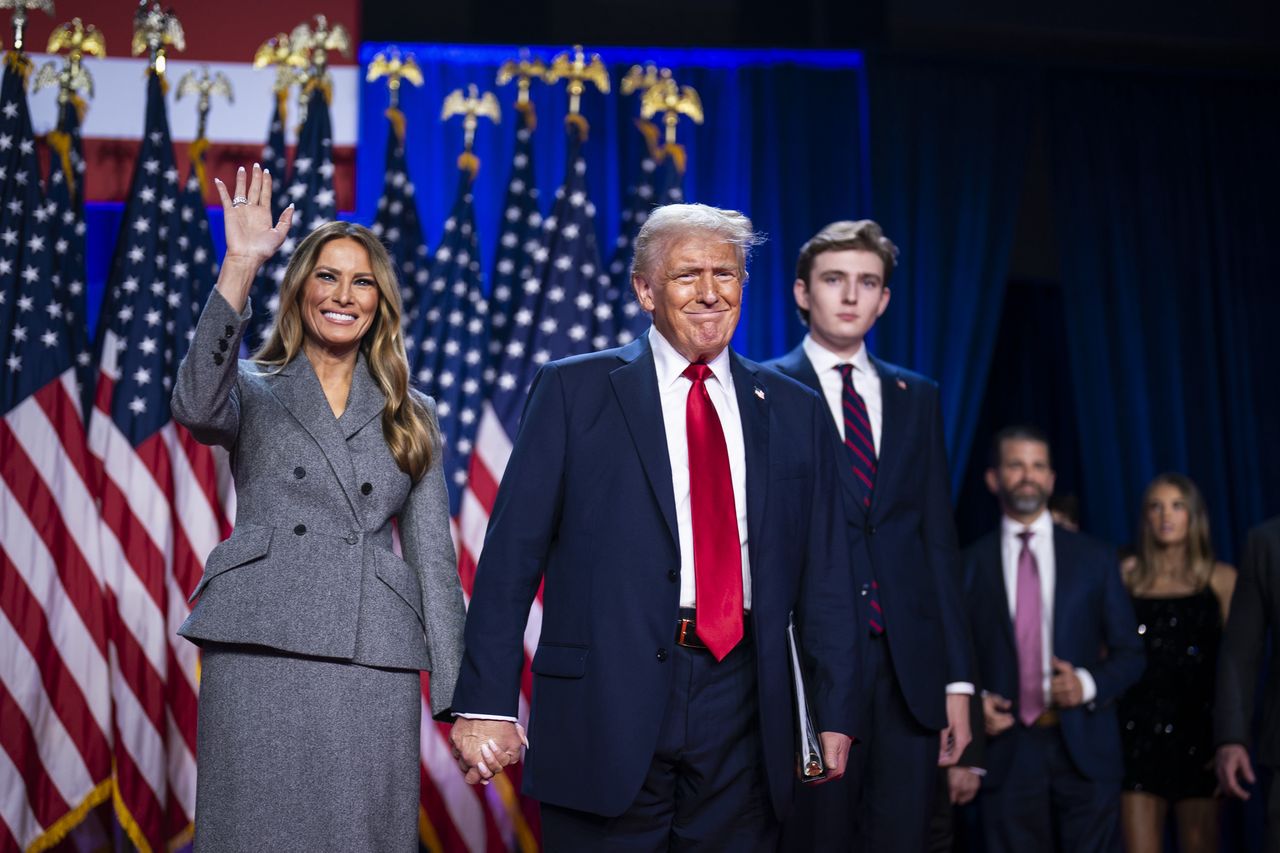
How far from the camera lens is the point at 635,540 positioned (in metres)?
2.47

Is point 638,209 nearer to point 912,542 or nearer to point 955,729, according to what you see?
point 912,542

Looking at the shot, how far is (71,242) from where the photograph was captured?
5102 mm

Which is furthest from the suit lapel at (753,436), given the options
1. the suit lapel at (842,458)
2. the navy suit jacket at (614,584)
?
the suit lapel at (842,458)

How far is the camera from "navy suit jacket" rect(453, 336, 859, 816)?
240 cm

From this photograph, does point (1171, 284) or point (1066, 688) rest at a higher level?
point (1171, 284)

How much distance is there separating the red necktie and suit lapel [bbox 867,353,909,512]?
983 mm

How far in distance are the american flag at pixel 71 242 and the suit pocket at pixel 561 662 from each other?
10.7 feet

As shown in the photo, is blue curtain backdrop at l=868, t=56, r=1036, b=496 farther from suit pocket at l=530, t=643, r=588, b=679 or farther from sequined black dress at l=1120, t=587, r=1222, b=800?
suit pocket at l=530, t=643, r=588, b=679

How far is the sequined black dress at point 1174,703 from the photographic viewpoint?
5.05 metres

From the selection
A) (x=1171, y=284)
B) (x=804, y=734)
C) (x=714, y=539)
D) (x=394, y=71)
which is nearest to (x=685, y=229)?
(x=714, y=539)

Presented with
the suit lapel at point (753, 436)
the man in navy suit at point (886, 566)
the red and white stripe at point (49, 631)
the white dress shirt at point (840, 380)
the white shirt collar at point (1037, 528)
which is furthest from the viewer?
the white shirt collar at point (1037, 528)

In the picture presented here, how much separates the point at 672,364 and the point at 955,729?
4.86ft

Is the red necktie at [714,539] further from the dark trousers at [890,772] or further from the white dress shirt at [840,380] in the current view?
the white dress shirt at [840,380]

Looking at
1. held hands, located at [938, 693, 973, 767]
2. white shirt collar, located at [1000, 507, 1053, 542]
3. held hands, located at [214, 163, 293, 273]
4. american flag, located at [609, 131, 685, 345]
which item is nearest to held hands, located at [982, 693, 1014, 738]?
white shirt collar, located at [1000, 507, 1053, 542]
